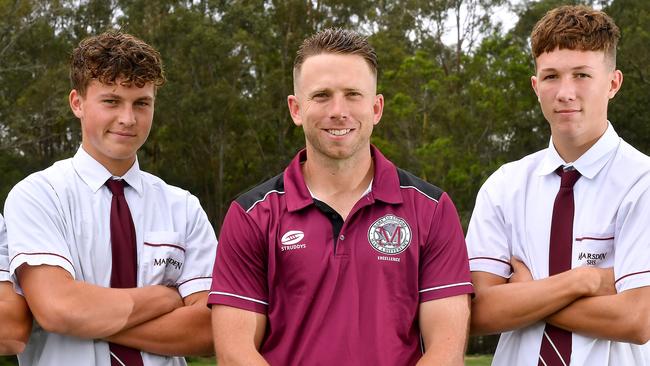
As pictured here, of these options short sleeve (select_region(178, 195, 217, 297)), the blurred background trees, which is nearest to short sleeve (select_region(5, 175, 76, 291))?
short sleeve (select_region(178, 195, 217, 297))

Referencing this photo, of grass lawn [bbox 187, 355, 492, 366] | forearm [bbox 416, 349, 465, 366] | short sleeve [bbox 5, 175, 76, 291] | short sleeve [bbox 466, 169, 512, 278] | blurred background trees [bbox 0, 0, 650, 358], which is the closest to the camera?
forearm [bbox 416, 349, 465, 366]

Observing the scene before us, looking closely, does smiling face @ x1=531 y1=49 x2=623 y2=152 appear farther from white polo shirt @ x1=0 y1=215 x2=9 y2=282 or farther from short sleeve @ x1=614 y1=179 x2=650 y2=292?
Answer: white polo shirt @ x1=0 y1=215 x2=9 y2=282

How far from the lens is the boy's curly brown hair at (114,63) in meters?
5.07

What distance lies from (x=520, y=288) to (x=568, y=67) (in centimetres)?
107

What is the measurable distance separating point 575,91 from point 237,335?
76.4 inches

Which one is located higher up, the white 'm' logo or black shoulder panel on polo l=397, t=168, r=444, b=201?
black shoulder panel on polo l=397, t=168, r=444, b=201

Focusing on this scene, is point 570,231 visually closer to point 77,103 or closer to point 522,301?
point 522,301

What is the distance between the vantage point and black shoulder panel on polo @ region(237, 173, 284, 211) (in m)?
4.66

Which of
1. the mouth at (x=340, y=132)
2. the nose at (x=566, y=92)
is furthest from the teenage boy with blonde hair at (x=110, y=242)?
the nose at (x=566, y=92)

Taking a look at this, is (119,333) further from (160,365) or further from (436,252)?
(436,252)

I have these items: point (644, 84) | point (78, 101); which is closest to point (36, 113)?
point (644, 84)

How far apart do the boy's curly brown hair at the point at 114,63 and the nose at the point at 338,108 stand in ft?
3.61

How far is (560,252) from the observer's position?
4.90 metres

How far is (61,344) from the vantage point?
4906 millimetres
